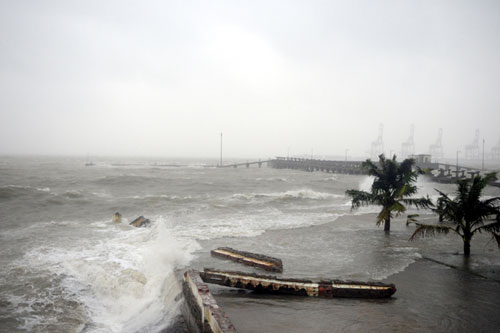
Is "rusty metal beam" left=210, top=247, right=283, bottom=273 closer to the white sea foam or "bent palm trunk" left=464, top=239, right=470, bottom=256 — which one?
the white sea foam

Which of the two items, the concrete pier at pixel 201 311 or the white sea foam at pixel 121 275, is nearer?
the concrete pier at pixel 201 311

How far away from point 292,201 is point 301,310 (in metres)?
20.4

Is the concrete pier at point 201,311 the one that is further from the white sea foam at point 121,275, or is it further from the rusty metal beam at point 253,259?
the rusty metal beam at point 253,259

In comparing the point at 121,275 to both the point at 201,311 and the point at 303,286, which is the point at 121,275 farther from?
the point at 303,286

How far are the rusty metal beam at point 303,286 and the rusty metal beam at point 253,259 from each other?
1.80 metres

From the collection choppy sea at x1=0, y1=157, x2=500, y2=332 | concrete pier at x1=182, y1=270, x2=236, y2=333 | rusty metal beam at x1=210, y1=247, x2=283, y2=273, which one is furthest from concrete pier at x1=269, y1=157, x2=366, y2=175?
concrete pier at x1=182, y1=270, x2=236, y2=333

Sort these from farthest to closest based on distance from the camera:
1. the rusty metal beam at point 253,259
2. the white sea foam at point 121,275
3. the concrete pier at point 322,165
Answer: the concrete pier at point 322,165 < the rusty metal beam at point 253,259 < the white sea foam at point 121,275

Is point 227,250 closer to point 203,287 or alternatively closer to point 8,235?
point 203,287

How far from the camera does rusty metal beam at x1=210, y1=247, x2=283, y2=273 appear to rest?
871 cm

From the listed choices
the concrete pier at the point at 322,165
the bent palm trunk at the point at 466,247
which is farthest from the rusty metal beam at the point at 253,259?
the concrete pier at the point at 322,165

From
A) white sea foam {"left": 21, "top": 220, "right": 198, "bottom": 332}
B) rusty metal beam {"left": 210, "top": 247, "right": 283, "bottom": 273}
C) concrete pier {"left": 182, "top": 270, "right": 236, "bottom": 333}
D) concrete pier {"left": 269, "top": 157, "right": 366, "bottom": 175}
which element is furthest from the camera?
concrete pier {"left": 269, "top": 157, "right": 366, "bottom": 175}

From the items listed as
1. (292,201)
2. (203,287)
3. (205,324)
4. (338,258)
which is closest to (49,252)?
(203,287)

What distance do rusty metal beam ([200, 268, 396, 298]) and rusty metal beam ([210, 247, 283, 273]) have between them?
180 cm

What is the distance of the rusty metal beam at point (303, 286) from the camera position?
6.70 m
